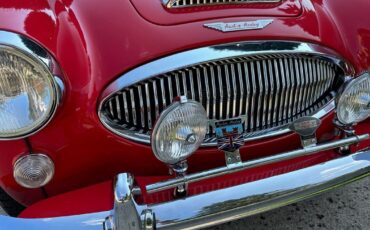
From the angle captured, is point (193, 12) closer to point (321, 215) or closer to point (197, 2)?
point (197, 2)

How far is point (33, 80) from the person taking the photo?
1545 mm

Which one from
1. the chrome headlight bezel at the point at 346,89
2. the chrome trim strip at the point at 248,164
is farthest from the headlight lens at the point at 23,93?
the chrome headlight bezel at the point at 346,89

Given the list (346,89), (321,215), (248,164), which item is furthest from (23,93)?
(321,215)

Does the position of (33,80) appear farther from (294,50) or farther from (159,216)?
(294,50)

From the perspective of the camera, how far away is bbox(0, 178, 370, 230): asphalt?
2445 millimetres

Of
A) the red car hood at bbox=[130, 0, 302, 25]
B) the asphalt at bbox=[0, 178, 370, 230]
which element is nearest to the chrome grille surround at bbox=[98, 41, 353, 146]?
the red car hood at bbox=[130, 0, 302, 25]

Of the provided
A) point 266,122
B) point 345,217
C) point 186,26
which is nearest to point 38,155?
point 186,26

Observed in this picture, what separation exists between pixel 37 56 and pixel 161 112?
1.45 feet

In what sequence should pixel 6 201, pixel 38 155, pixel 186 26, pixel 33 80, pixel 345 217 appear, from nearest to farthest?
pixel 33 80 < pixel 38 155 < pixel 186 26 < pixel 6 201 < pixel 345 217

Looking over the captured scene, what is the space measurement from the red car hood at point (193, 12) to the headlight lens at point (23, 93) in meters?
0.47

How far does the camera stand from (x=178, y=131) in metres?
1.60

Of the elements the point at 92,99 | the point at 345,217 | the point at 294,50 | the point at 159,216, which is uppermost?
the point at 294,50

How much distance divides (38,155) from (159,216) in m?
0.47

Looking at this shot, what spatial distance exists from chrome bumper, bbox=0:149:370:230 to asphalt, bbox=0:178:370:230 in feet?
2.14
